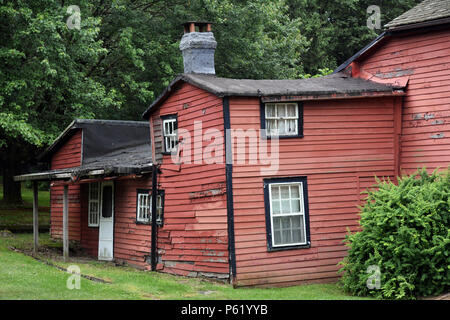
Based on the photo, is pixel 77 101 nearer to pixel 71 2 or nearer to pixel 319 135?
pixel 71 2

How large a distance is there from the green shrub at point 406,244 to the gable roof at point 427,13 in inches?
191

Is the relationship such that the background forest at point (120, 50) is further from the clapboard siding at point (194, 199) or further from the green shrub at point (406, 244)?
the green shrub at point (406, 244)

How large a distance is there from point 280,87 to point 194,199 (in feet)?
12.7

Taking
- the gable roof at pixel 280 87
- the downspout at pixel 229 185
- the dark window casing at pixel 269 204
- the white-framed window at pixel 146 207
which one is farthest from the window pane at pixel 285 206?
the white-framed window at pixel 146 207

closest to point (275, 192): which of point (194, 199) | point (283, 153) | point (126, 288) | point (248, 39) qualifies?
point (283, 153)

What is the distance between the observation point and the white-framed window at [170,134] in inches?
745

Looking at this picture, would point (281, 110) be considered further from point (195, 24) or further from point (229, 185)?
point (195, 24)

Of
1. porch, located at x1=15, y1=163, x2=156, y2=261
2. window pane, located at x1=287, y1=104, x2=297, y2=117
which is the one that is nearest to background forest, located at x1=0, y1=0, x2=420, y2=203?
porch, located at x1=15, y1=163, x2=156, y2=261

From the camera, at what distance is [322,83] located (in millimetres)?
18484

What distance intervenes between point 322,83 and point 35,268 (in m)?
9.63

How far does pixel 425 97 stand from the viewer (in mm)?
17766

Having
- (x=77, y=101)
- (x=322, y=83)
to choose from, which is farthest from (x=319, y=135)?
(x=77, y=101)

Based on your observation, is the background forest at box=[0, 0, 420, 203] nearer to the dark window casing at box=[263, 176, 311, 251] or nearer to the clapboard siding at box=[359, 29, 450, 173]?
the dark window casing at box=[263, 176, 311, 251]

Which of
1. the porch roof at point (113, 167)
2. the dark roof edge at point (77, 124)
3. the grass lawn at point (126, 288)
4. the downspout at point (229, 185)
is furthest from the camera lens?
the dark roof edge at point (77, 124)
